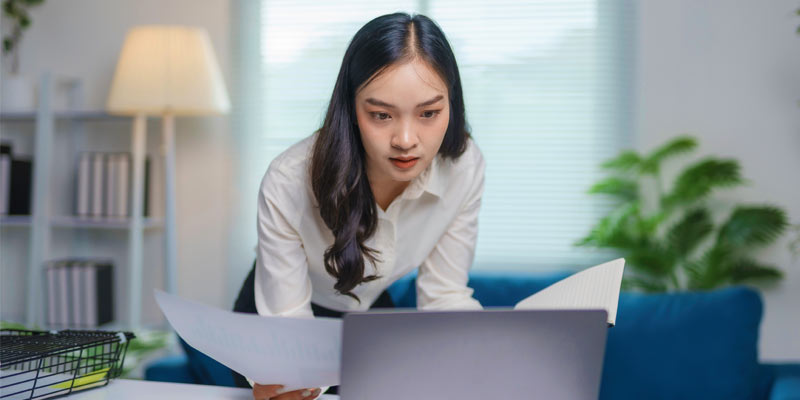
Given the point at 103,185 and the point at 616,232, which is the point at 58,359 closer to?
the point at 616,232

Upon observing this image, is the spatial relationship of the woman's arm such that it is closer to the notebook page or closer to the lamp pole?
the notebook page

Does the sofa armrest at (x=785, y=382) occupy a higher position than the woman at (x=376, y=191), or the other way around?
the woman at (x=376, y=191)

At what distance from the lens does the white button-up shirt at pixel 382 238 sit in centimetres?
116

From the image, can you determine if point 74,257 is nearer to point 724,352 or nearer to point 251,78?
point 251,78

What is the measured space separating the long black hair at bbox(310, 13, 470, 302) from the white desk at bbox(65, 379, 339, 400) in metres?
0.31

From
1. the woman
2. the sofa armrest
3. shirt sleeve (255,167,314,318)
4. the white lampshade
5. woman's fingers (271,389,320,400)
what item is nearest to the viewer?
woman's fingers (271,389,320,400)

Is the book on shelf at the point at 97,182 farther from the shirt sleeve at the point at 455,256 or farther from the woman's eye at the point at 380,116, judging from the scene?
the woman's eye at the point at 380,116

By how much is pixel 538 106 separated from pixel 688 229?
844 mm

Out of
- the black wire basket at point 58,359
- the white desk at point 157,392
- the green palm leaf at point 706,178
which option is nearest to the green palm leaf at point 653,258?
the green palm leaf at point 706,178

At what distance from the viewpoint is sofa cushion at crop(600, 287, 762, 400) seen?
1.92m

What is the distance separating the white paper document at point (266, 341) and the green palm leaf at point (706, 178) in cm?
234

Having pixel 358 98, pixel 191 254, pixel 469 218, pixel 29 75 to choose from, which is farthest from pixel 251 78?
pixel 358 98

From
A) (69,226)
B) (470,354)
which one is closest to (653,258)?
(470,354)

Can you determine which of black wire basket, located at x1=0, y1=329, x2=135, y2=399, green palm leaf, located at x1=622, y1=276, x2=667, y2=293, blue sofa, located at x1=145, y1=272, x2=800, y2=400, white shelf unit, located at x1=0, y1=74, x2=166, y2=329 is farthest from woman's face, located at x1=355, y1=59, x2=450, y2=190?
white shelf unit, located at x1=0, y1=74, x2=166, y2=329
